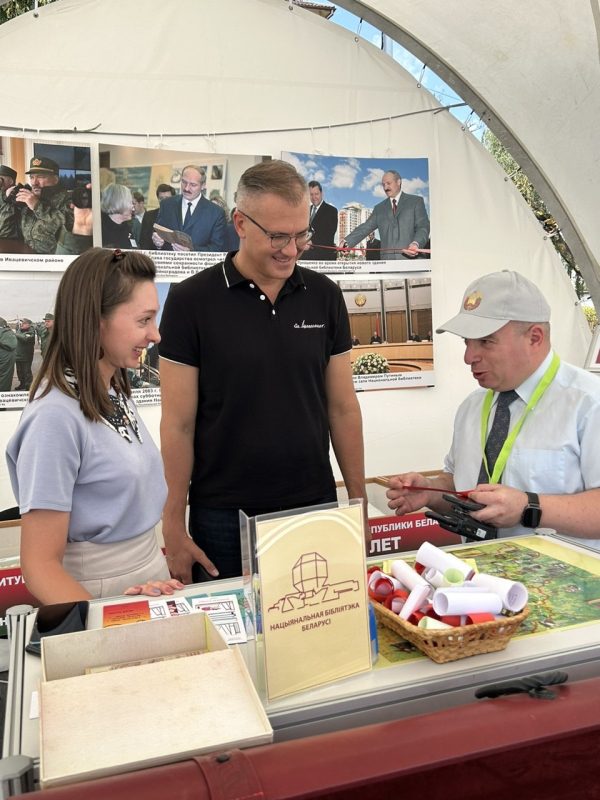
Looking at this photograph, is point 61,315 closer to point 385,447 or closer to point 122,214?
point 122,214

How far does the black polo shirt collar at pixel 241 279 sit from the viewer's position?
78.9 inches

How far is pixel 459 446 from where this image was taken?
195 cm

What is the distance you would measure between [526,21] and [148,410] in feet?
8.90

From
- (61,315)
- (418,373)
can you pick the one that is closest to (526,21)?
(418,373)

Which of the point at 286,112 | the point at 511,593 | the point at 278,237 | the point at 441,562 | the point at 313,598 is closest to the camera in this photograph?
the point at 313,598

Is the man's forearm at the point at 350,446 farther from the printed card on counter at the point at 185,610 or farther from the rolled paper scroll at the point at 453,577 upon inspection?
the rolled paper scroll at the point at 453,577

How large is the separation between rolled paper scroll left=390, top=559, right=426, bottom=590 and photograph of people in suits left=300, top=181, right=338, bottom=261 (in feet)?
9.48

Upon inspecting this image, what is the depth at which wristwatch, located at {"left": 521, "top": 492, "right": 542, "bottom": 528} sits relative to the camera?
1547mm

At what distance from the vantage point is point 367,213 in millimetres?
3912

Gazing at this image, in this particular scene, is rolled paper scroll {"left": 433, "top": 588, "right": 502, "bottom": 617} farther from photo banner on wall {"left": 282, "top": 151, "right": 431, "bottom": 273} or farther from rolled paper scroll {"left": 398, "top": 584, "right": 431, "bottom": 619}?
photo banner on wall {"left": 282, "top": 151, "right": 431, "bottom": 273}

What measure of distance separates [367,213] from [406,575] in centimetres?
312

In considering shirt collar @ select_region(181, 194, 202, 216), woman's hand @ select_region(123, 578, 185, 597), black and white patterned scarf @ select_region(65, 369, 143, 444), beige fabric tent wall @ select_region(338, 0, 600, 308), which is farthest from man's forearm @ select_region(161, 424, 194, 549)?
beige fabric tent wall @ select_region(338, 0, 600, 308)

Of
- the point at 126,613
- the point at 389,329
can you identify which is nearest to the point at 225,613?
the point at 126,613

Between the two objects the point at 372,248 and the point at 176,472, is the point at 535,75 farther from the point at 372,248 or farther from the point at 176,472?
the point at 176,472
